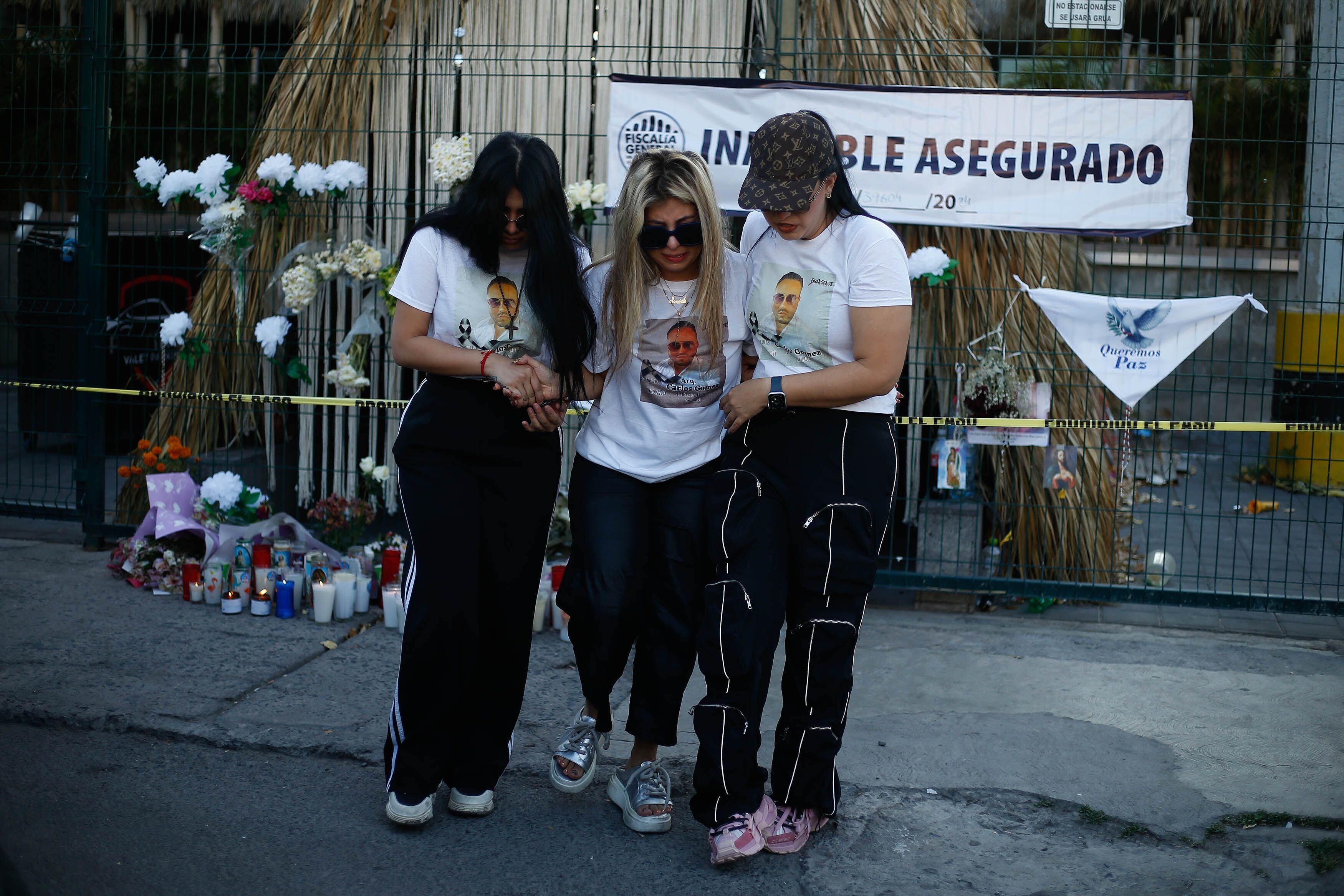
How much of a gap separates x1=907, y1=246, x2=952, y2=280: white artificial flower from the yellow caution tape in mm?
655

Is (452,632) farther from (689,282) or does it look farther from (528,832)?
(689,282)

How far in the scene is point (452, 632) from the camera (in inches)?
136

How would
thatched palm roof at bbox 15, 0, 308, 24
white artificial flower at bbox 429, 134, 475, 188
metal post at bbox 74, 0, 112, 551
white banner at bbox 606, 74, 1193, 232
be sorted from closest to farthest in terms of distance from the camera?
1. white banner at bbox 606, 74, 1193, 232
2. white artificial flower at bbox 429, 134, 475, 188
3. metal post at bbox 74, 0, 112, 551
4. thatched palm roof at bbox 15, 0, 308, 24

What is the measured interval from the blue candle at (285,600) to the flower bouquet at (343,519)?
22.6 inches

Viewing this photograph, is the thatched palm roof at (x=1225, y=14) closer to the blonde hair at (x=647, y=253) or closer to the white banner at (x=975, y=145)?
the white banner at (x=975, y=145)

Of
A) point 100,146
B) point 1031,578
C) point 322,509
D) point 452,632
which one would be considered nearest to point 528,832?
point 452,632

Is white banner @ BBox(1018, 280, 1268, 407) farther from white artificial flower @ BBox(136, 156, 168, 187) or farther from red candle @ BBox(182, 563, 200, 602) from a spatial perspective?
white artificial flower @ BBox(136, 156, 168, 187)

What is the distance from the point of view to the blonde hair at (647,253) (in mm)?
3377

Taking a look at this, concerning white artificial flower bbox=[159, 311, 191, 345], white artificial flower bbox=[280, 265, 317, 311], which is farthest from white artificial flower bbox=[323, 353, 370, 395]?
white artificial flower bbox=[159, 311, 191, 345]

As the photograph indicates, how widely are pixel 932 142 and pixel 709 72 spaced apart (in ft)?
3.82

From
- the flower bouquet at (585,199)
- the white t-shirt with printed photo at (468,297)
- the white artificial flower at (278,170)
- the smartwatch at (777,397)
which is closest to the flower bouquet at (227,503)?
the white artificial flower at (278,170)

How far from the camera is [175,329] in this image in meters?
6.34

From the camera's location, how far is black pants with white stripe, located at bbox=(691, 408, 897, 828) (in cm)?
336

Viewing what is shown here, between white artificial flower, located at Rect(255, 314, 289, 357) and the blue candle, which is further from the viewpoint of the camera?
white artificial flower, located at Rect(255, 314, 289, 357)
